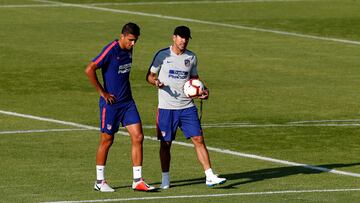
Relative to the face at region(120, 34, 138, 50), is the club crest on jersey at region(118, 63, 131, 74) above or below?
below

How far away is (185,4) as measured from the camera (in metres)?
48.9

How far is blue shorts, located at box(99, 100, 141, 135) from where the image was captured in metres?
18.3

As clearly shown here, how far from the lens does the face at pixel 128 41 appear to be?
18.0 m

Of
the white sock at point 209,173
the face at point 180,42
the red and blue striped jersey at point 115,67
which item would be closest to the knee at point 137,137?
the red and blue striped jersey at point 115,67

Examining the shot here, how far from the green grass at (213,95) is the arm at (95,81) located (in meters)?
1.27

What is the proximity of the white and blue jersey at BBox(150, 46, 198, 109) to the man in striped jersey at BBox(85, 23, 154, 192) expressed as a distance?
57 centimetres

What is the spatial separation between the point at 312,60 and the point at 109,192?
18.4 metres

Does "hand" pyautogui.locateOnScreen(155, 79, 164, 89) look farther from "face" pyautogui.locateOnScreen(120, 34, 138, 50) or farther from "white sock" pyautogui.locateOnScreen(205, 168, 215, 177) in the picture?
"white sock" pyautogui.locateOnScreen(205, 168, 215, 177)

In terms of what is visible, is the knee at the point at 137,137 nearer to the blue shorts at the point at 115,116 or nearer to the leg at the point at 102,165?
the blue shorts at the point at 115,116

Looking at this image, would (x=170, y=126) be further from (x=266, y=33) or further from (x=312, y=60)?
(x=266, y=33)

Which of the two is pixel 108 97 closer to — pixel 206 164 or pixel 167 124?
pixel 167 124

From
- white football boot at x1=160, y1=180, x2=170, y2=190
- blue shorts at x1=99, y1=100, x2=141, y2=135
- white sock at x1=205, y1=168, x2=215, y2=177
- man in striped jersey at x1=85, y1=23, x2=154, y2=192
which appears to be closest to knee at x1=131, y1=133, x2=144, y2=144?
man in striped jersey at x1=85, y1=23, x2=154, y2=192

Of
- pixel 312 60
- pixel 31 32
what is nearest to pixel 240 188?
pixel 312 60

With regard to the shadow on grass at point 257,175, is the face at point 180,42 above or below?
above
